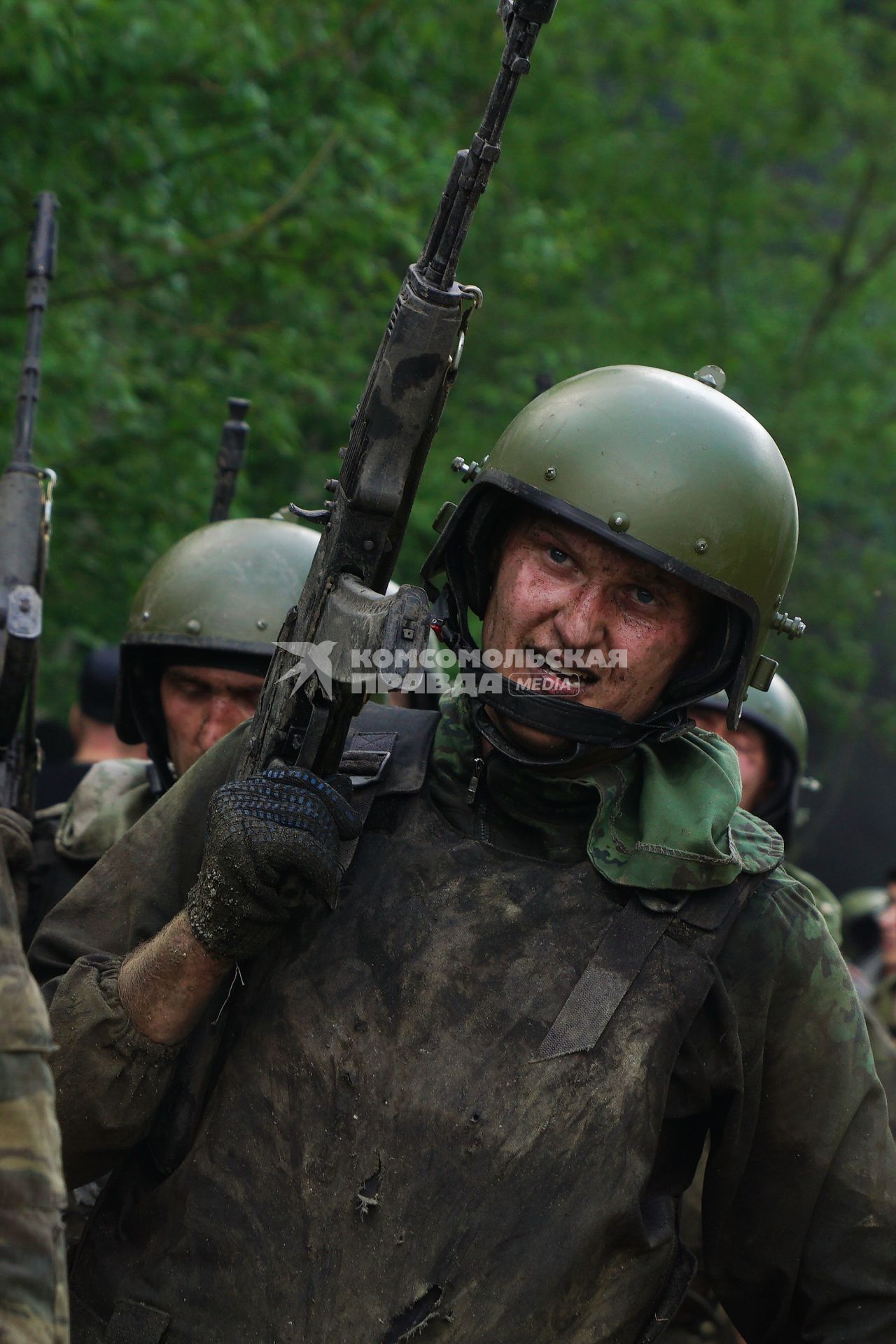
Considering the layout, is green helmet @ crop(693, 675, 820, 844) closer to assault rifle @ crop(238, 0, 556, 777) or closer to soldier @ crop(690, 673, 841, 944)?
soldier @ crop(690, 673, 841, 944)

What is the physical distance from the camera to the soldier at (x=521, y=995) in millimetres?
2492

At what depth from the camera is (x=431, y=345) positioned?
2.49 meters

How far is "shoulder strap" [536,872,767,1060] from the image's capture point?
2.56 m

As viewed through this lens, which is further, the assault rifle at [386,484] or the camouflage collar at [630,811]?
the camouflage collar at [630,811]

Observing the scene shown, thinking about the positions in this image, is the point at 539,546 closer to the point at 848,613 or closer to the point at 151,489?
the point at 151,489

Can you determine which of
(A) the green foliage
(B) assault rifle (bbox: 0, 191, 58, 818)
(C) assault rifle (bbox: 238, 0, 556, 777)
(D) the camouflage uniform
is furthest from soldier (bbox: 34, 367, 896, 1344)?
(A) the green foliage

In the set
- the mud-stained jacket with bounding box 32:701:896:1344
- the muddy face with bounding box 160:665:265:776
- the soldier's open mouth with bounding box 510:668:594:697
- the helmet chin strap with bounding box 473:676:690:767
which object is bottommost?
the muddy face with bounding box 160:665:265:776

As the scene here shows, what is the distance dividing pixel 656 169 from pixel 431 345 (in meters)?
11.7

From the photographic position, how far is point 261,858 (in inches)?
95.1

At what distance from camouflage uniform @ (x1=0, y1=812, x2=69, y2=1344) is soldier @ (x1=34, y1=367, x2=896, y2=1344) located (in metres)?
0.76

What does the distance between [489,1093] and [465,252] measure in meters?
10.3

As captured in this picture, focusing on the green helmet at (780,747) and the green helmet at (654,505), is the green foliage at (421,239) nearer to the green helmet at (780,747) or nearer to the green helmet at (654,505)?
the green helmet at (780,747)

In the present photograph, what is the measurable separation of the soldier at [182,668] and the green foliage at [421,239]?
2480 millimetres

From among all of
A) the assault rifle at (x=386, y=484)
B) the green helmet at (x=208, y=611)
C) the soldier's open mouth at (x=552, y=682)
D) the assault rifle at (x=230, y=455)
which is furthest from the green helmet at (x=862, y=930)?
the assault rifle at (x=386, y=484)
